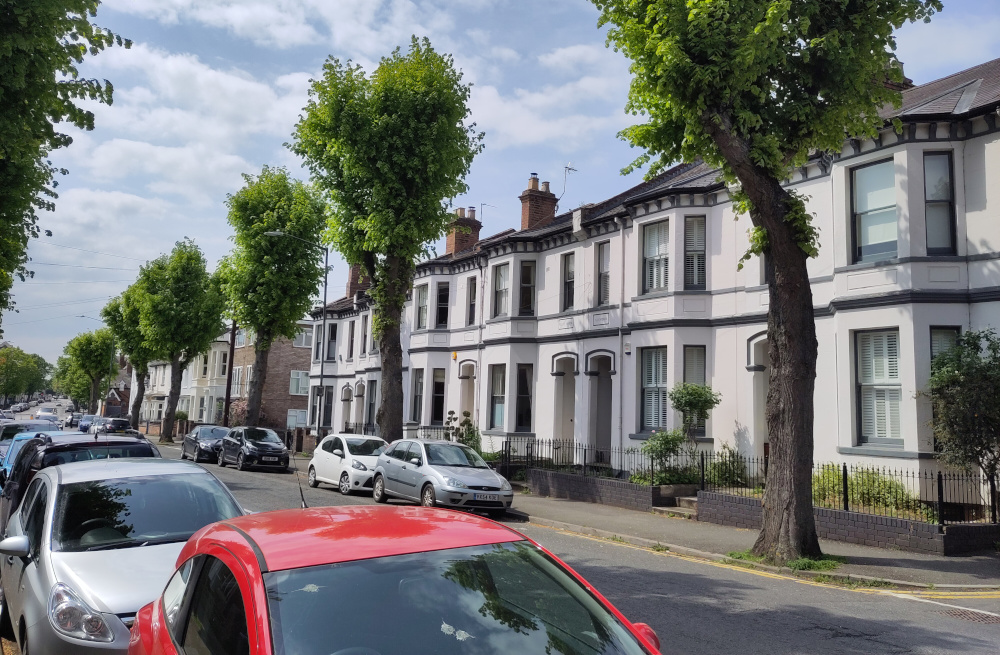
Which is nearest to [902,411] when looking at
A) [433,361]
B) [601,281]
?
[601,281]

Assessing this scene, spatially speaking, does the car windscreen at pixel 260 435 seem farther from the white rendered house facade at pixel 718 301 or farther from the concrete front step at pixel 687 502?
the concrete front step at pixel 687 502

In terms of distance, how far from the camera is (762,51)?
35.1 ft

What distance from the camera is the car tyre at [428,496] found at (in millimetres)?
15628

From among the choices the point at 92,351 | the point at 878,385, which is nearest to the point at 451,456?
the point at 878,385

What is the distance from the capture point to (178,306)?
148 ft

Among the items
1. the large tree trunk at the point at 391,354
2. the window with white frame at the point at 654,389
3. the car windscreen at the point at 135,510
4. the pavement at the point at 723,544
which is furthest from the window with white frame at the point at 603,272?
the car windscreen at the point at 135,510

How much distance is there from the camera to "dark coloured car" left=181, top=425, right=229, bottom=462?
31.0 metres

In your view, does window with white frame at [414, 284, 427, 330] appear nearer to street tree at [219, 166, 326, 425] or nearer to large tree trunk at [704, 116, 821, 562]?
street tree at [219, 166, 326, 425]

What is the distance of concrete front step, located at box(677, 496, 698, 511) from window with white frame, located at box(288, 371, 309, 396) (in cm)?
4160

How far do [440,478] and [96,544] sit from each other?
10.2 m

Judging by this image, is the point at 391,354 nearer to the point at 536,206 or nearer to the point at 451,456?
the point at 451,456

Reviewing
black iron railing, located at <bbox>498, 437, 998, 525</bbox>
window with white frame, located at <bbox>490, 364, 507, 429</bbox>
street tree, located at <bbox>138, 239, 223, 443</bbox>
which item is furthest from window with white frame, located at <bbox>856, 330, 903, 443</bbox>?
street tree, located at <bbox>138, 239, 223, 443</bbox>

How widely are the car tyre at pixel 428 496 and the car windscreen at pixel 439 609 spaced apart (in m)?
12.8

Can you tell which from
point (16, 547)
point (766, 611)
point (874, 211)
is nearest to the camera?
point (16, 547)
